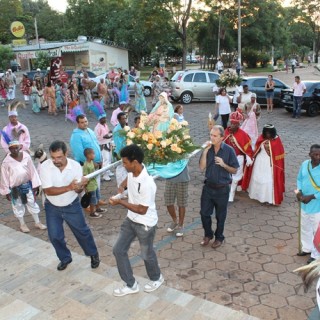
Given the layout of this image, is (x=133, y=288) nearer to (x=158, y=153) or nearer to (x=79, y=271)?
(x=79, y=271)

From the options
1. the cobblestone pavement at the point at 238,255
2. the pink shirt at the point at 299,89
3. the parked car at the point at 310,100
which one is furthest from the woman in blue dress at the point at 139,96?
the cobblestone pavement at the point at 238,255

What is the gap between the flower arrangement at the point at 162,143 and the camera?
4.97 meters

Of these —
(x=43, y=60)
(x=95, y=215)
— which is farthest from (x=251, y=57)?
(x=95, y=215)

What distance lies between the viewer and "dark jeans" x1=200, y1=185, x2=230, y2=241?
5355mm

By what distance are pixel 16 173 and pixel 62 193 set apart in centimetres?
179

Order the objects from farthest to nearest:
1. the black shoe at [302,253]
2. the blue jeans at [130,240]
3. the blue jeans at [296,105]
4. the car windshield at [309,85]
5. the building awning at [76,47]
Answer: the building awning at [76,47] → the car windshield at [309,85] → the blue jeans at [296,105] → the black shoe at [302,253] → the blue jeans at [130,240]

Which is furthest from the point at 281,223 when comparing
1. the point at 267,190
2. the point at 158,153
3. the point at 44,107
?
the point at 44,107

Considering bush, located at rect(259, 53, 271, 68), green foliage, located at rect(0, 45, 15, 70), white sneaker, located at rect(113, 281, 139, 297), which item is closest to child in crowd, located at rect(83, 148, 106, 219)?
white sneaker, located at rect(113, 281, 139, 297)

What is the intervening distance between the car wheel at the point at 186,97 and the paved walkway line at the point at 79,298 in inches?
581

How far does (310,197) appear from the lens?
196 inches

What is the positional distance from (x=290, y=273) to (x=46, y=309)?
3.03m

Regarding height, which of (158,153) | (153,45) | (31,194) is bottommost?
(31,194)

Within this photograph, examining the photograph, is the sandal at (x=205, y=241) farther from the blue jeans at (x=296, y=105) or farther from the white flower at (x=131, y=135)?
the blue jeans at (x=296, y=105)

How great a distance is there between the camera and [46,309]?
4324 mm
